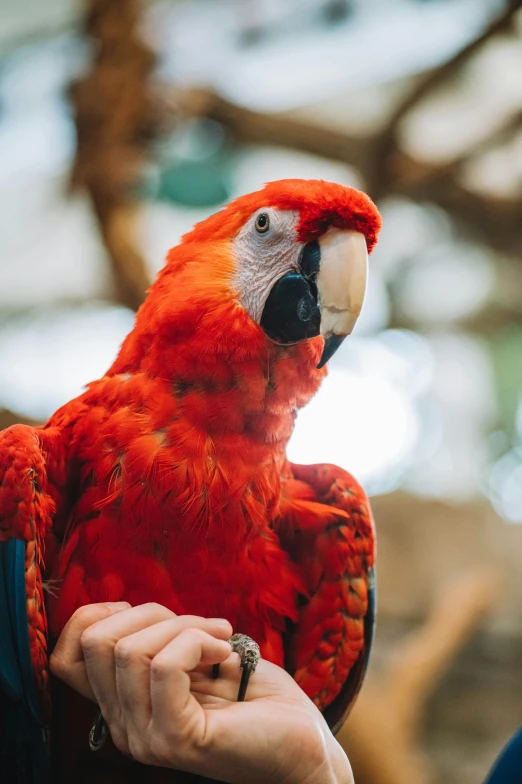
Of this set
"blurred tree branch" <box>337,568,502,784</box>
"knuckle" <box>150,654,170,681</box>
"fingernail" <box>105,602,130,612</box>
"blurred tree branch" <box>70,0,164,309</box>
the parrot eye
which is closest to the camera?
"knuckle" <box>150,654,170,681</box>

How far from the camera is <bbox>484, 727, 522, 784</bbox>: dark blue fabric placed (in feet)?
2.24

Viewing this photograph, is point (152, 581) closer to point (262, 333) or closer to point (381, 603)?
point (262, 333)

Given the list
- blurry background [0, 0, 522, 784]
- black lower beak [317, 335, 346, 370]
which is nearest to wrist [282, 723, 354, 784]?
black lower beak [317, 335, 346, 370]

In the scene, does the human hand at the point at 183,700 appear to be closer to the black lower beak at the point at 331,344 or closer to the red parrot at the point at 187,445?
the red parrot at the point at 187,445

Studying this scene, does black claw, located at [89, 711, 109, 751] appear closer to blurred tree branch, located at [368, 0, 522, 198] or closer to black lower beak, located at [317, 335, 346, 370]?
black lower beak, located at [317, 335, 346, 370]

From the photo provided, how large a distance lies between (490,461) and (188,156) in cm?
167

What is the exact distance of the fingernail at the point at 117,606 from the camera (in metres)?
0.71

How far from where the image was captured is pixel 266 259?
2.63 feet

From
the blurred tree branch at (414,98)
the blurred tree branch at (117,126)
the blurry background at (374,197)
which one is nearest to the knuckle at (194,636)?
the blurry background at (374,197)

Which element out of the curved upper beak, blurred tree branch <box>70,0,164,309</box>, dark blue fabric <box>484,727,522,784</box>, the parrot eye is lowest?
dark blue fabric <box>484,727,522,784</box>

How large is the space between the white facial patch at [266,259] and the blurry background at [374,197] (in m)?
0.99

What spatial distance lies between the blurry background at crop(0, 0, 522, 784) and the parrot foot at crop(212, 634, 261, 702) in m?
1.03

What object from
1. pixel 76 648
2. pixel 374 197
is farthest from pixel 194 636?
pixel 374 197

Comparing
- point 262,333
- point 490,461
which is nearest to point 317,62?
point 490,461
